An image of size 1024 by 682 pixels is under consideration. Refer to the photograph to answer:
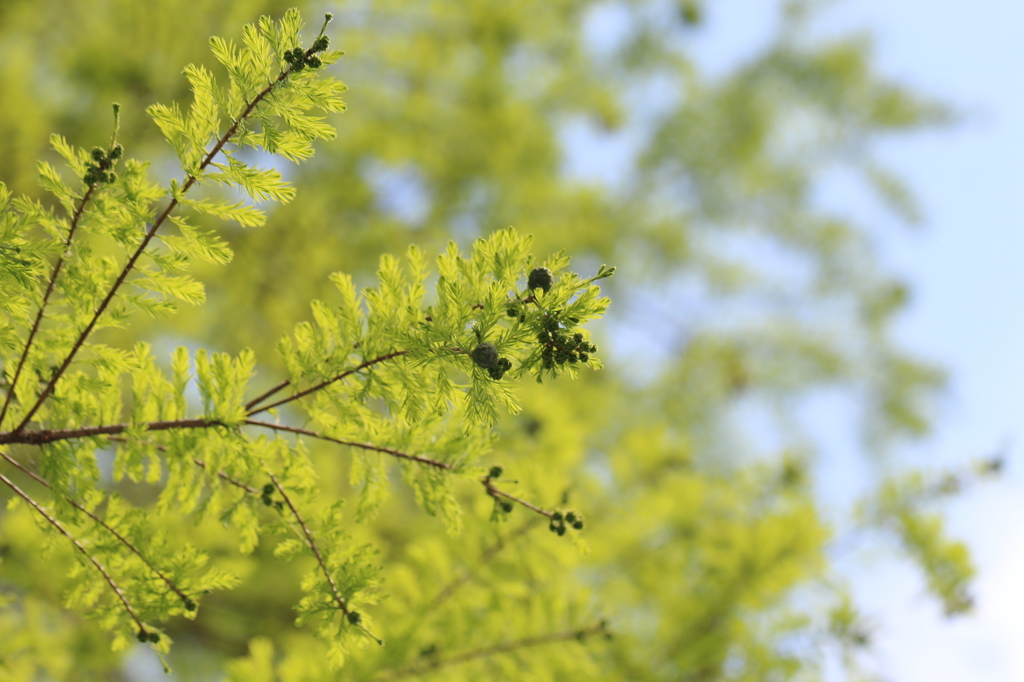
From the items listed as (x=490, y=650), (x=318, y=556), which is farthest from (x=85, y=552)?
(x=490, y=650)

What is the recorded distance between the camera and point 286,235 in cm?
231

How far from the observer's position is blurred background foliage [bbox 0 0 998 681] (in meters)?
1.07

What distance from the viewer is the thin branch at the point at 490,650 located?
92 centimetres

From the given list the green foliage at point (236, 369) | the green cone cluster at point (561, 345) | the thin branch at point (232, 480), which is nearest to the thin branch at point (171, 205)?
the green foliage at point (236, 369)

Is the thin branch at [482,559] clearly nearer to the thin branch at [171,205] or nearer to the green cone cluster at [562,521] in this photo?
the green cone cluster at [562,521]

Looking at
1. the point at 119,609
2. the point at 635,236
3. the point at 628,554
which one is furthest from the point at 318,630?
the point at 635,236

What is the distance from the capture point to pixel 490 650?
0.96 meters

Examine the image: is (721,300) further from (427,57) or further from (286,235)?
(286,235)

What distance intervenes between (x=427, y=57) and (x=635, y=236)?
1.52m

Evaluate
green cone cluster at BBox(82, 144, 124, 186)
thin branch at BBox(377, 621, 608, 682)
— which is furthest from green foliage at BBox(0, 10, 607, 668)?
thin branch at BBox(377, 621, 608, 682)

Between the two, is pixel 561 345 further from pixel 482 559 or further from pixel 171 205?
pixel 482 559

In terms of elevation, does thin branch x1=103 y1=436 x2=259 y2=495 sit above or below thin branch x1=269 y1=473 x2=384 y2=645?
above

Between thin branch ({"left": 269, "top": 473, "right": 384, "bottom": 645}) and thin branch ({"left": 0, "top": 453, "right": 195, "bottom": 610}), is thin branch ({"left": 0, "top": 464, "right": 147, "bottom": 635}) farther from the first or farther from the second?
thin branch ({"left": 269, "top": 473, "right": 384, "bottom": 645})

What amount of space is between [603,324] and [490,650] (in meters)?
1.91
